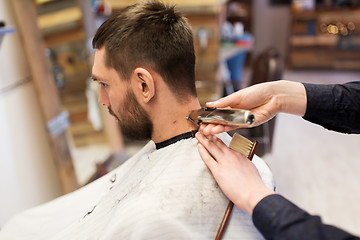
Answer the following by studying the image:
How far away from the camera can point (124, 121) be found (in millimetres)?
1050

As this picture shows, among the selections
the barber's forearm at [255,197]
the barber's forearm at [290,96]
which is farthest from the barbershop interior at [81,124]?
the barber's forearm at [255,197]

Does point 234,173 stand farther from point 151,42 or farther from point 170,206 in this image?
point 151,42

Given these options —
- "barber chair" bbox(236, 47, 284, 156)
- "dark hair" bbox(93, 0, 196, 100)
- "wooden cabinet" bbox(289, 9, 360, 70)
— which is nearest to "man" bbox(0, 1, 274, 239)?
"dark hair" bbox(93, 0, 196, 100)

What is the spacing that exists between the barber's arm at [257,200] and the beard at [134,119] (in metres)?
0.23

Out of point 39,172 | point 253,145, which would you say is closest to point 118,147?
point 39,172

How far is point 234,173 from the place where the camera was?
75cm

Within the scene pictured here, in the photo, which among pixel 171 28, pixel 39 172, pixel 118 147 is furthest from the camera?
pixel 118 147

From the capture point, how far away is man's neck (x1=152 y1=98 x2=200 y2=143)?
977 millimetres

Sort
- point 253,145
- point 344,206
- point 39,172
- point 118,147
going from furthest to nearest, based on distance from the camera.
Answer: point 118,147
point 344,206
point 39,172
point 253,145

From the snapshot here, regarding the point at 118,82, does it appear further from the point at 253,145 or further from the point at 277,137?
the point at 277,137

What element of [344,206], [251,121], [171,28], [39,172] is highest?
[171,28]

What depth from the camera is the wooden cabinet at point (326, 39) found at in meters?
5.23

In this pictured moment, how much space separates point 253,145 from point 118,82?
47cm

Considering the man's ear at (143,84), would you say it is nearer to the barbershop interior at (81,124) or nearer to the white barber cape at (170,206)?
the white barber cape at (170,206)
